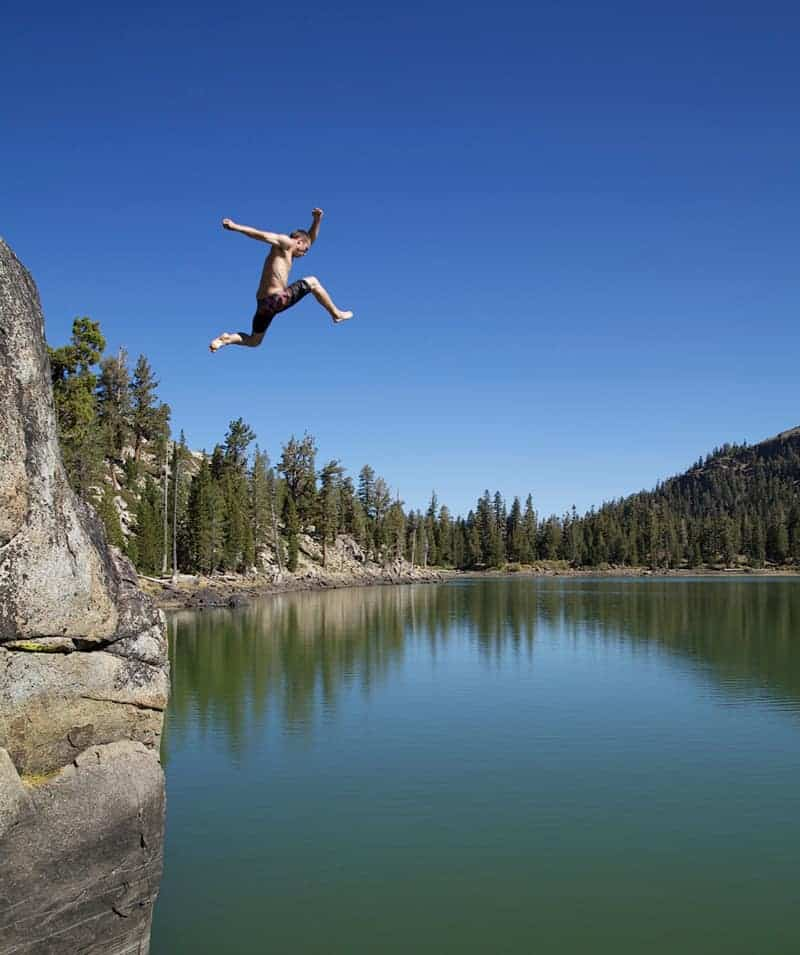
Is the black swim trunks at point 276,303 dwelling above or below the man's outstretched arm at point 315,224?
below

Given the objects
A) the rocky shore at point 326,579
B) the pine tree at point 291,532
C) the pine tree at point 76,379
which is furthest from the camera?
the pine tree at point 291,532

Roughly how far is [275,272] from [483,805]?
1454cm

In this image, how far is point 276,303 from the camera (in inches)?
295

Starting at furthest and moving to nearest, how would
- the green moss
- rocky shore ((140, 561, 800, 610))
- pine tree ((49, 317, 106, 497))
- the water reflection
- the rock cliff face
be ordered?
rocky shore ((140, 561, 800, 610)), pine tree ((49, 317, 106, 497)), the water reflection, the green moss, the rock cliff face

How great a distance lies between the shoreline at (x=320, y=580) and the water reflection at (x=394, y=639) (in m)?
4.11

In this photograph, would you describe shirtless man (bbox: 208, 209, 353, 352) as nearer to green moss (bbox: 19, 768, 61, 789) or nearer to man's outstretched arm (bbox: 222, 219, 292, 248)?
man's outstretched arm (bbox: 222, 219, 292, 248)

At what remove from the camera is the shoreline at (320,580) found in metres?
68.9

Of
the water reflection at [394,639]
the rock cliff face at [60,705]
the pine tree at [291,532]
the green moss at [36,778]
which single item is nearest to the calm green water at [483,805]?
the water reflection at [394,639]

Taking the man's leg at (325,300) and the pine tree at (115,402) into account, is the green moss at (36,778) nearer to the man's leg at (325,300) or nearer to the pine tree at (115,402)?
the man's leg at (325,300)

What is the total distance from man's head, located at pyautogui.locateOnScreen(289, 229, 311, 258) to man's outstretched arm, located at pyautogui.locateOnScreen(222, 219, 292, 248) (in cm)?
9

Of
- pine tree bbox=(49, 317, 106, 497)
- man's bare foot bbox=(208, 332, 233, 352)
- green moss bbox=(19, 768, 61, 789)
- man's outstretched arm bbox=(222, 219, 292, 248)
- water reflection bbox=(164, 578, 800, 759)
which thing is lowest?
water reflection bbox=(164, 578, 800, 759)

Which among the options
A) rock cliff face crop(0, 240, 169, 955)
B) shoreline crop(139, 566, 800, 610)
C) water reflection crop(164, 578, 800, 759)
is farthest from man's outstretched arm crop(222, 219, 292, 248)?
water reflection crop(164, 578, 800, 759)

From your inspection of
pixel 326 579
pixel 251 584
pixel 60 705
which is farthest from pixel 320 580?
pixel 60 705

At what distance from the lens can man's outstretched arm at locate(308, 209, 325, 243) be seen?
283 inches
